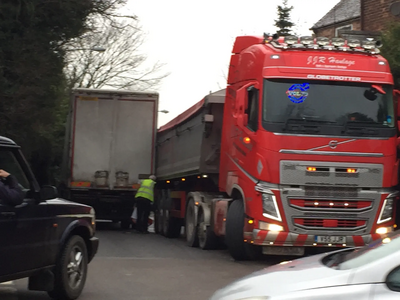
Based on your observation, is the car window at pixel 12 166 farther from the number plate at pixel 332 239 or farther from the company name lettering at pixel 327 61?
the company name lettering at pixel 327 61

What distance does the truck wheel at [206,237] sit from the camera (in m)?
14.7

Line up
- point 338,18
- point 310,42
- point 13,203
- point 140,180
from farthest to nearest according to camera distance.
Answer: point 338,18, point 140,180, point 310,42, point 13,203

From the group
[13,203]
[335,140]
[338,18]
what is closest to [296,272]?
[13,203]

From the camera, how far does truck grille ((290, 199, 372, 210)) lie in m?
11.9

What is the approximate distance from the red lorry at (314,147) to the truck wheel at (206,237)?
195 cm

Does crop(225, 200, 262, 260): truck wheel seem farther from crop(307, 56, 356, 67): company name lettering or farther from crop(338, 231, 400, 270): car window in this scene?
crop(338, 231, 400, 270): car window

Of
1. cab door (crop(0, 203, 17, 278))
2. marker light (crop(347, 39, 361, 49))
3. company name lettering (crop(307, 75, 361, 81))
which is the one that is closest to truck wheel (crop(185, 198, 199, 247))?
company name lettering (crop(307, 75, 361, 81))

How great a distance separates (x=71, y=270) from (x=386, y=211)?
19.7 ft

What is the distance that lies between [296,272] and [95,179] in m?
16.4

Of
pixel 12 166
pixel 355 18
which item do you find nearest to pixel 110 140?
pixel 12 166

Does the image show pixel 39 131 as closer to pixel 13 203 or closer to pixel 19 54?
pixel 19 54

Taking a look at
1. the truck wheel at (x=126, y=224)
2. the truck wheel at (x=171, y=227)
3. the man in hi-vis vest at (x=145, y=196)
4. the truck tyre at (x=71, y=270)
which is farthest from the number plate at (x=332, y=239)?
the truck wheel at (x=126, y=224)

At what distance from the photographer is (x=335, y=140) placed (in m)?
11.9

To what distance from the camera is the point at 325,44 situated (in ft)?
41.4
